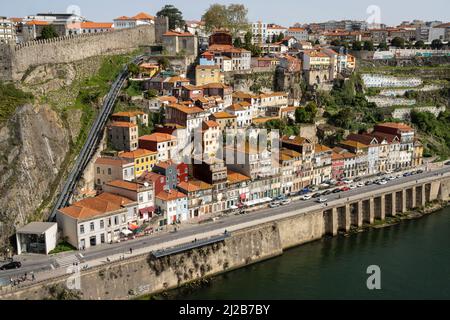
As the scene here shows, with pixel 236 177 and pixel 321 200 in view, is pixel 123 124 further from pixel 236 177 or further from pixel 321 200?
pixel 321 200

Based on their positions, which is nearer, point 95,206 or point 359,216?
point 95,206

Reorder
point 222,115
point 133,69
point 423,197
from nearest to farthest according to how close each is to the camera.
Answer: point 423,197
point 222,115
point 133,69

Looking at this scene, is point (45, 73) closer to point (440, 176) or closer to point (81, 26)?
point (81, 26)

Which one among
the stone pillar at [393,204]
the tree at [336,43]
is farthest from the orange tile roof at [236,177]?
the tree at [336,43]

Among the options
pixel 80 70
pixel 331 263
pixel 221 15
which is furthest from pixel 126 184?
pixel 221 15

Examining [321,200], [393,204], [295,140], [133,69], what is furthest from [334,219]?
[133,69]

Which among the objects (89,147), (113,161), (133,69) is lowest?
(113,161)

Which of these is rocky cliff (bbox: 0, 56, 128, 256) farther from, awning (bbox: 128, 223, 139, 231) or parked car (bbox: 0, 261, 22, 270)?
awning (bbox: 128, 223, 139, 231)
